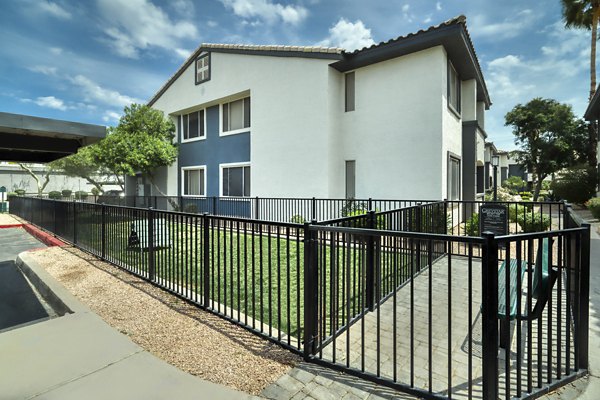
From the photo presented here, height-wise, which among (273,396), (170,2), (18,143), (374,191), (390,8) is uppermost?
(170,2)

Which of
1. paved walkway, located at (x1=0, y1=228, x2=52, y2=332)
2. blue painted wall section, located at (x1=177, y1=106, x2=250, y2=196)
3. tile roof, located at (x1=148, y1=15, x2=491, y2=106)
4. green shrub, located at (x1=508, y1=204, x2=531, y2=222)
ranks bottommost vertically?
paved walkway, located at (x1=0, y1=228, x2=52, y2=332)

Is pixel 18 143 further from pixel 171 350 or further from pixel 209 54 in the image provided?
pixel 209 54

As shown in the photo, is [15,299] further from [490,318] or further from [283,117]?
[283,117]

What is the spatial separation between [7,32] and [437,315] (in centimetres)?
1165

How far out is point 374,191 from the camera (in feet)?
38.3

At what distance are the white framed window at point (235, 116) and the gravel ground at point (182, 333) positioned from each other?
11.3 metres

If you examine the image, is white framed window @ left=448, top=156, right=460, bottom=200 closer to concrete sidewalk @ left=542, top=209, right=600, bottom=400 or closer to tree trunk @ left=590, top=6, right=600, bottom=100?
concrete sidewalk @ left=542, top=209, right=600, bottom=400

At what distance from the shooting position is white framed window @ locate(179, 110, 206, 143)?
58.4 ft

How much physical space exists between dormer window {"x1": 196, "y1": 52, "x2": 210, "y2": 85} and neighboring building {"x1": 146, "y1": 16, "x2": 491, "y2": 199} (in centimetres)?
14

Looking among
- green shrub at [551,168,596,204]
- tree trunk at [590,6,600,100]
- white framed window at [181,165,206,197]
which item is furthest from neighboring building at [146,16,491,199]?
tree trunk at [590,6,600,100]

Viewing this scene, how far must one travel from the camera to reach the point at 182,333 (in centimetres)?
356

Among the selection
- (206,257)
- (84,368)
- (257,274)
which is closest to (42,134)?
(206,257)

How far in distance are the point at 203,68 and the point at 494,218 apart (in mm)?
16392

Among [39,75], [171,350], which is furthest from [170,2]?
[39,75]
